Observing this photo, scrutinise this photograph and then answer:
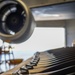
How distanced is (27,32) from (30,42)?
5.06m

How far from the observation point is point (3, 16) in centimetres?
220

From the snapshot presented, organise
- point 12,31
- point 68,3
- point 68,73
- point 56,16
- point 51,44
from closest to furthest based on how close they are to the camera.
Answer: point 68,73 → point 68,3 → point 12,31 → point 56,16 → point 51,44

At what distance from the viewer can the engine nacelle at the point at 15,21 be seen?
1.94m

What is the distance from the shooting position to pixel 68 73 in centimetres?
70

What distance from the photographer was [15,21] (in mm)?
2238

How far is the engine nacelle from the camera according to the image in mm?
1936

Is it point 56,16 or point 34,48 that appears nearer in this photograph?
point 56,16

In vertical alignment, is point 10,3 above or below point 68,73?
above

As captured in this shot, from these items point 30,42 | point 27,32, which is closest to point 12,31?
point 27,32

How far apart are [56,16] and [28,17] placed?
0.80 m

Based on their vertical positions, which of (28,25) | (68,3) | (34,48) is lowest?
(34,48)

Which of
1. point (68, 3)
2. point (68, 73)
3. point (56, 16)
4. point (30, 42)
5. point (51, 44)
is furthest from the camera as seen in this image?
point (30, 42)

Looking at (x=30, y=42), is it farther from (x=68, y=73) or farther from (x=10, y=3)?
(x=68, y=73)

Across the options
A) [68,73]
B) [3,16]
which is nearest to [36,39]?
[3,16]
